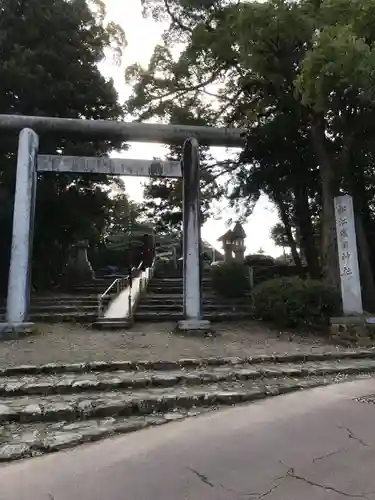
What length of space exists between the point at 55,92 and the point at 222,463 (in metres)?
12.9

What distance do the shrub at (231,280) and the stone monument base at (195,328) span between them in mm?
4718

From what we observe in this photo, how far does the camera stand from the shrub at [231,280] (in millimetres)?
14453

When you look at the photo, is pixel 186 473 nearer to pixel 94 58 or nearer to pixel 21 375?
pixel 21 375

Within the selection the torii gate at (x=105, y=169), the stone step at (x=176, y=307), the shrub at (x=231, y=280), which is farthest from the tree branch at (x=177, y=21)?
the stone step at (x=176, y=307)

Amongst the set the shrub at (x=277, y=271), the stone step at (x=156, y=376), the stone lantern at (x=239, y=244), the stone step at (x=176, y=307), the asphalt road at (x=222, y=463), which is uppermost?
the stone lantern at (x=239, y=244)

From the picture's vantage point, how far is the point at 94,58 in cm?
1517

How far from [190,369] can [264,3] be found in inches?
299

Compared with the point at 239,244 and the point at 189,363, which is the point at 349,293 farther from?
the point at 239,244

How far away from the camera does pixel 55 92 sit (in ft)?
44.4

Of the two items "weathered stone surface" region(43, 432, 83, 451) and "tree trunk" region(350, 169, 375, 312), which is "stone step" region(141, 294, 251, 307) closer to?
"tree trunk" region(350, 169, 375, 312)

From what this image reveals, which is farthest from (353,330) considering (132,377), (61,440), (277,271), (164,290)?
(277,271)

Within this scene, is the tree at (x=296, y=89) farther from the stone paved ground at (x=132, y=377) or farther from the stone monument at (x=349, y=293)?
the stone paved ground at (x=132, y=377)

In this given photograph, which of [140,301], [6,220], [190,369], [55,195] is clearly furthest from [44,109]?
[190,369]

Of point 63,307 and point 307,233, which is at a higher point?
point 307,233
